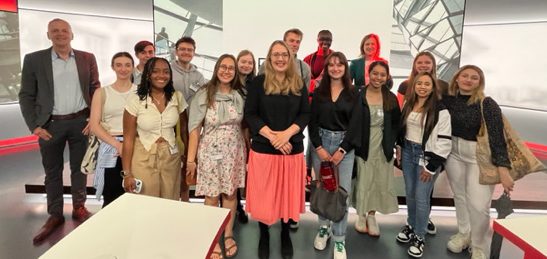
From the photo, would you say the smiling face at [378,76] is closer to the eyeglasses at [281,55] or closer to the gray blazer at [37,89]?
the eyeglasses at [281,55]

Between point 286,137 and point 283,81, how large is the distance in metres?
0.38

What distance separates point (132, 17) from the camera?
611cm

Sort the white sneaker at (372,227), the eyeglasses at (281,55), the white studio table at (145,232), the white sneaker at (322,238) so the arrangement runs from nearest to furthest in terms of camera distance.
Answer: the white studio table at (145,232), the eyeglasses at (281,55), the white sneaker at (322,238), the white sneaker at (372,227)

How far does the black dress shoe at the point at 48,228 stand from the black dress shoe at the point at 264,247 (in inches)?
70.9

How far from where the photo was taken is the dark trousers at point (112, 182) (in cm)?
250

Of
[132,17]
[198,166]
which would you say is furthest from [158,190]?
[132,17]

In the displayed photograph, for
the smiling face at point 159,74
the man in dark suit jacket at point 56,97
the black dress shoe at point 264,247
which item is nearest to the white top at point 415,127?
the black dress shoe at point 264,247

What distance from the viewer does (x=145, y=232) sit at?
1.32 m

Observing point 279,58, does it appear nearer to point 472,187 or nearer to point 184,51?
point 184,51

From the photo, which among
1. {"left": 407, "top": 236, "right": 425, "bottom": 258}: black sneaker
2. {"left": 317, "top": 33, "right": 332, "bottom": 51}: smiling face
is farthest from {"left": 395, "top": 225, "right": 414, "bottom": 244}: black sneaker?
{"left": 317, "top": 33, "right": 332, "bottom": 51}: smiling face

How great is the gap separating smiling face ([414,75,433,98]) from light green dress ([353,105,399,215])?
35 cm

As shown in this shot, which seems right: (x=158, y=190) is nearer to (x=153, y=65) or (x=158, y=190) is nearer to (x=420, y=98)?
(x=153, y=65)

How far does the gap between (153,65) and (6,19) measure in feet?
16.4

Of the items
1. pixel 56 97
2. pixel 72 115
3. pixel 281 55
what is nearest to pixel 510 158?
pixel 281 55
